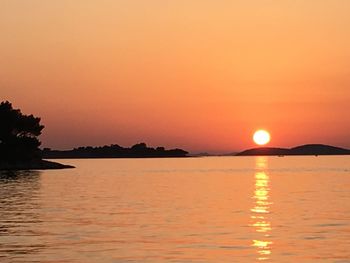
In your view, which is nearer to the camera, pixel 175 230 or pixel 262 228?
pixel 175 230

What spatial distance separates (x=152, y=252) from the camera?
132 ft

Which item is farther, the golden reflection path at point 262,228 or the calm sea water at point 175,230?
the golden reflection path at point 262,228

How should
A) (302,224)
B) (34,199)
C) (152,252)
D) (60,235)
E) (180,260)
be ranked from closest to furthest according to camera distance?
1. (180,260)
2. (152,252)
3. (60,235)
4. (302,224)
5. (34,199)

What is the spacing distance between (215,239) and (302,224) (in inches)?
490

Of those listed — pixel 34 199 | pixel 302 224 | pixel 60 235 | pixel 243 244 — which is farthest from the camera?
pixel 34 199

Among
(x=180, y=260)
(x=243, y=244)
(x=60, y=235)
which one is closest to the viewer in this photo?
(x=180, y=260)

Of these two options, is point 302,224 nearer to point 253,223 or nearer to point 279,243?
point 253,223

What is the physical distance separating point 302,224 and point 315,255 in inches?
676

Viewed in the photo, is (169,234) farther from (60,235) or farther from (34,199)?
(34,199)

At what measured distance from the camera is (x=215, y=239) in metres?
45.9

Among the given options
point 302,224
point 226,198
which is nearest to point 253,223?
point 302,224

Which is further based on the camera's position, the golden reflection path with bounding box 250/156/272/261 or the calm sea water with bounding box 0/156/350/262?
the golden reflection path with bounding box 250/156/272/261

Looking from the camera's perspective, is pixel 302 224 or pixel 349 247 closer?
pixel 349 247

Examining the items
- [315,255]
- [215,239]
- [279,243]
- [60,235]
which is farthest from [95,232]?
[315,255]
